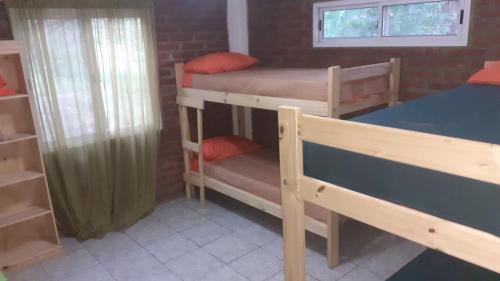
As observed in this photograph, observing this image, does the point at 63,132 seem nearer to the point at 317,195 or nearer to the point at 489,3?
the point at 317,195

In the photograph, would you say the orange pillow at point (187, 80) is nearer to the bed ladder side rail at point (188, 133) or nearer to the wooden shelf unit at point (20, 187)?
the bed ladder side rail at point (188, 133)

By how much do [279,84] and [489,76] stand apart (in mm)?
1169

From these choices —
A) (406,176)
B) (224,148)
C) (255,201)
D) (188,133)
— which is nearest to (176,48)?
(188,133)

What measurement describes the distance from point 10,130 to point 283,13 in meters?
2.29

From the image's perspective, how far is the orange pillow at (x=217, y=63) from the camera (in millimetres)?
3101

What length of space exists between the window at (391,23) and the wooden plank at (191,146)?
131 centimetres

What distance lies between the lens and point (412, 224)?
108 centimetres

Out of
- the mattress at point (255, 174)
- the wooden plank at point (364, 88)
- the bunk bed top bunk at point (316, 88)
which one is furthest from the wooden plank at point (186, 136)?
the wooden plank at point (364, 88)

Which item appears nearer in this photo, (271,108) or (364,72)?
(364,72)

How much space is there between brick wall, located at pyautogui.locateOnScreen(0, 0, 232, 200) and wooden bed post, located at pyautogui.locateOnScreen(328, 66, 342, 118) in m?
1.67

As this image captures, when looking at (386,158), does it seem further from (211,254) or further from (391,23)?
(391,23)

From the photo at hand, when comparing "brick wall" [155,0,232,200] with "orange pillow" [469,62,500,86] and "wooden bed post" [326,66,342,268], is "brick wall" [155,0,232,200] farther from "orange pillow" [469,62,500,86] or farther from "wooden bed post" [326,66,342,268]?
"orange pillow" [469,62,500,86]

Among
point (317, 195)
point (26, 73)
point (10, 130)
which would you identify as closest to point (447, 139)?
point (317, 195)

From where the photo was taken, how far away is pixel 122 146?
119 inches
